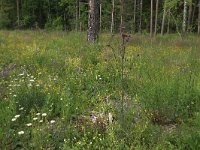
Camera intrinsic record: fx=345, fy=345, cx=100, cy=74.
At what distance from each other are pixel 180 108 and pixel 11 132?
2.53 meters

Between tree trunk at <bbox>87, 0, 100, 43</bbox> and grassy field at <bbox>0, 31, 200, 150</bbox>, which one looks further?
tree trunk at <bbox>87, 0, 100, 43</bbox>

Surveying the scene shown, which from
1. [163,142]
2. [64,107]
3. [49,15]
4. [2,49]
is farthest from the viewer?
[49,15]

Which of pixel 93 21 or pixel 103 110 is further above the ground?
pixel 93 21

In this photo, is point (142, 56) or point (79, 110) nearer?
point (79, 110)

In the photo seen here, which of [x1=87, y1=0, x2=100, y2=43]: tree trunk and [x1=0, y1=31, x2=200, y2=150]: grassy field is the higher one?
[x1=87, y1=0, x2=100, y2=43]: tree trunk

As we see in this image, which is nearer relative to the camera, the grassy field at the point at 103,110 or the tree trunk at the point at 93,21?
the grassy field at the point at 103,110

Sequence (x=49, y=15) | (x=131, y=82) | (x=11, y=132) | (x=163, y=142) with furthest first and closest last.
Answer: (x=49, y=15) → (x=131, y=82) → (x=11, y=132) → (x=163, y=142)

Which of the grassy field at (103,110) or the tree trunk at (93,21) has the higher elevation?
the tree trunk at (93,21)

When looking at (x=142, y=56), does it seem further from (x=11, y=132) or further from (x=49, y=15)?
(x=49, y=15)

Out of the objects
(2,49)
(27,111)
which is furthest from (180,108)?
(2,49)

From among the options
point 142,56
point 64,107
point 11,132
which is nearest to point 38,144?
point 11,132

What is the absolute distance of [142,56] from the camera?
9562 millimetres

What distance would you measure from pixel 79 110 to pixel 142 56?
4.27 m

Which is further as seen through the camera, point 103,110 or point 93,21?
point 93,21
